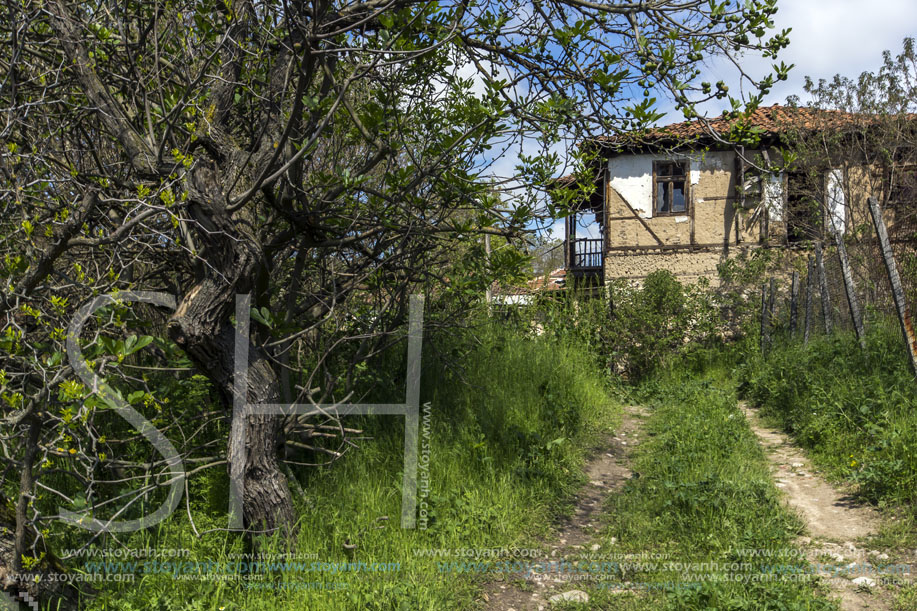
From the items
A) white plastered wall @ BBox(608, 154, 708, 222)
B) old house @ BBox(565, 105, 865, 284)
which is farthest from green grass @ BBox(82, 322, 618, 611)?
white plastered wall @ BBox(608, 154, 708, 222)

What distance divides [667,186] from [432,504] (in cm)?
1519

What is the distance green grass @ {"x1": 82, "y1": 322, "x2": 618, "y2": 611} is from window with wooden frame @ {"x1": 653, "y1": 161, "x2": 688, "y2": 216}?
38.5 feet

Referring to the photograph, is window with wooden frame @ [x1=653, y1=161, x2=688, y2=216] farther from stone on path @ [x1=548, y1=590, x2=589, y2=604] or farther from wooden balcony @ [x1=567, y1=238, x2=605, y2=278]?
stone on path @ [x1=548, y1=590, x2=589, y2=604]

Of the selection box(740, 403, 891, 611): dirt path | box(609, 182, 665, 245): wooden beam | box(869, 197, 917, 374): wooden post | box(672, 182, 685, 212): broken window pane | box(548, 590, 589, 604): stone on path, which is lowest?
box(548, 590, 589, 604): stone on path

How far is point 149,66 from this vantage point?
4.02 m

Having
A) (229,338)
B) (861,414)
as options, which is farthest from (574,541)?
(861,414)

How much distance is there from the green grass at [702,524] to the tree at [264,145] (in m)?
2.08

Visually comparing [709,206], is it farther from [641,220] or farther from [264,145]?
[264,145]

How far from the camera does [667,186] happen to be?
1736 centimetres

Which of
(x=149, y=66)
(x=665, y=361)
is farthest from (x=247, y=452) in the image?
(x=665, y=361)

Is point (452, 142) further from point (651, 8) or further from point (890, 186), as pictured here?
point (890, 186)

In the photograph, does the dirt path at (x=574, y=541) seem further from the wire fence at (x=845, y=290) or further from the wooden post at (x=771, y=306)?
the wooden post at (x=771, y=306)

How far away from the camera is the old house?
14633 millimetres

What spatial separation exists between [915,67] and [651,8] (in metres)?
13.2
